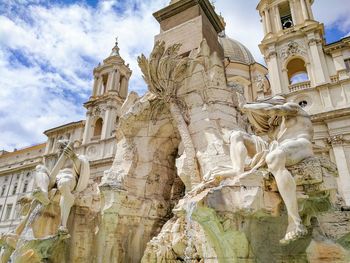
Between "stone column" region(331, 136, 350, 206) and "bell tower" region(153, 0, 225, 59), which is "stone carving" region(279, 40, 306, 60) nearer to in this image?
"stone column" region(331, 136, 350, 206)

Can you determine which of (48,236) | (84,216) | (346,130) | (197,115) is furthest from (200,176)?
(346,130)

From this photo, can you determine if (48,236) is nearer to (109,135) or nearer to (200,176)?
(200,176)

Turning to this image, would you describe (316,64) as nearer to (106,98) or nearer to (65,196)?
(106,98)

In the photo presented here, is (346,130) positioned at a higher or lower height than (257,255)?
higher

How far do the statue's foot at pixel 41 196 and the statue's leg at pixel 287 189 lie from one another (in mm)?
4475

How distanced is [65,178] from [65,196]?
0.40m

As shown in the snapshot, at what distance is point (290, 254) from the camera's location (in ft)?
12.2

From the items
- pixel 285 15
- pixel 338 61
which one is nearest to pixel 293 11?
pixel 285 15

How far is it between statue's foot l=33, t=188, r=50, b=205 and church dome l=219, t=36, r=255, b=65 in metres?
28.4

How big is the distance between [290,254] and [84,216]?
4.30 metres

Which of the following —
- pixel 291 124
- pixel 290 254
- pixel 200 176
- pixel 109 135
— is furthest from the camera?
pixel 109 135

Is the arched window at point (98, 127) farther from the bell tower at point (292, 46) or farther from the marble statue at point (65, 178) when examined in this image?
the marble statue at point (65, 178)

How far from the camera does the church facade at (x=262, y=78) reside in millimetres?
8258

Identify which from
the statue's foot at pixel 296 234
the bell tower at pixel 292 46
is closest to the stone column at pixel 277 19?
the bell tower at pixel 292 46
